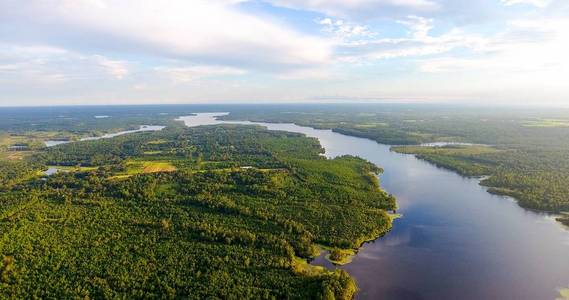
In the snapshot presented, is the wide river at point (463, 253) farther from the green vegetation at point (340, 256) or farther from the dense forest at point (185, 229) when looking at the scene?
the dense forest at point (185, 229)

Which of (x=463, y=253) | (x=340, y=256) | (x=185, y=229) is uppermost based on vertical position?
(x=185, y=229)

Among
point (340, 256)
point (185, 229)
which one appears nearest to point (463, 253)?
point (340, 256)

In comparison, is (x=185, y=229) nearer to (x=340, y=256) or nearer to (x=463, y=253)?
(x=340, y=256)

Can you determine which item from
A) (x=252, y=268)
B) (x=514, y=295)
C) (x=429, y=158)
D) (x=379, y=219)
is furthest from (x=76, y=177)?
(x=429, y=158)

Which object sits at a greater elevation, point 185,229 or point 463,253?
point 185,229

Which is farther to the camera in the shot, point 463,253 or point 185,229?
point 185,229

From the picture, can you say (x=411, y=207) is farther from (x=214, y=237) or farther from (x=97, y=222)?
(x=97, y=222)

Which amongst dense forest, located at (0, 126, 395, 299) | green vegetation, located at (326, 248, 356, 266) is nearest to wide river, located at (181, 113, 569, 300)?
green vegetation, located at (326, 248, 356, 266)
